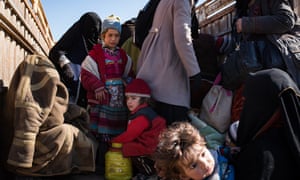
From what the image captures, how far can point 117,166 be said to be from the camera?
2.96 metres

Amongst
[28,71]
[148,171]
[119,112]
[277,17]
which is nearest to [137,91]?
[119,112]

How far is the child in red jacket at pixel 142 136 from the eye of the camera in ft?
9.46

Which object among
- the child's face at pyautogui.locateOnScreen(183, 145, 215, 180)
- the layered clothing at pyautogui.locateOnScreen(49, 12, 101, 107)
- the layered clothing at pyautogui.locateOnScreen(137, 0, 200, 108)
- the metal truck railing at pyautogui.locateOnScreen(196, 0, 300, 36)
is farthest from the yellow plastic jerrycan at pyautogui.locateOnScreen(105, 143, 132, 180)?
the metal truck railing at pyautogui.locateOnScreen(196, 0, 300, 36)

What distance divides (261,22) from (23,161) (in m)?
2.37

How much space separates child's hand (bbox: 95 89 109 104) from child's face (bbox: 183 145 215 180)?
4.99 ft

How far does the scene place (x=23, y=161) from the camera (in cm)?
260

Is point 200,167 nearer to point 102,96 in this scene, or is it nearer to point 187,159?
point 187,159

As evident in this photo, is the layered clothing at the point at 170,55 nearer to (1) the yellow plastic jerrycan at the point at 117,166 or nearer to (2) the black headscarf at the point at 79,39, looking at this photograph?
(1) the yellow plastic jerrycan at the point at 117,166

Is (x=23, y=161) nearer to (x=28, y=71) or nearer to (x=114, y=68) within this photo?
(x=28, y=71)

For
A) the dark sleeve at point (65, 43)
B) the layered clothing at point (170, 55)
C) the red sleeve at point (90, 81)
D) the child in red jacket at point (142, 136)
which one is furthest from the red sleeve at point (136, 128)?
the dark sleeve at point (65, 43)

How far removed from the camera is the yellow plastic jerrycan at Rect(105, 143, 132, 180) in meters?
2.96

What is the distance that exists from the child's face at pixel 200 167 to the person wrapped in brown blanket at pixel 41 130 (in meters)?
1.28

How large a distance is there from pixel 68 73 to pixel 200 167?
2710mm

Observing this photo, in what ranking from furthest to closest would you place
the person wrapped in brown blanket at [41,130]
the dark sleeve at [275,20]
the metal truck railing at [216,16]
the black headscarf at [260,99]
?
the metal truck railing at [216,16] → the dark sleeve at [275,20] → the person wrapped in brown blanket at [41,130] → the black headscarf at [260,99]
